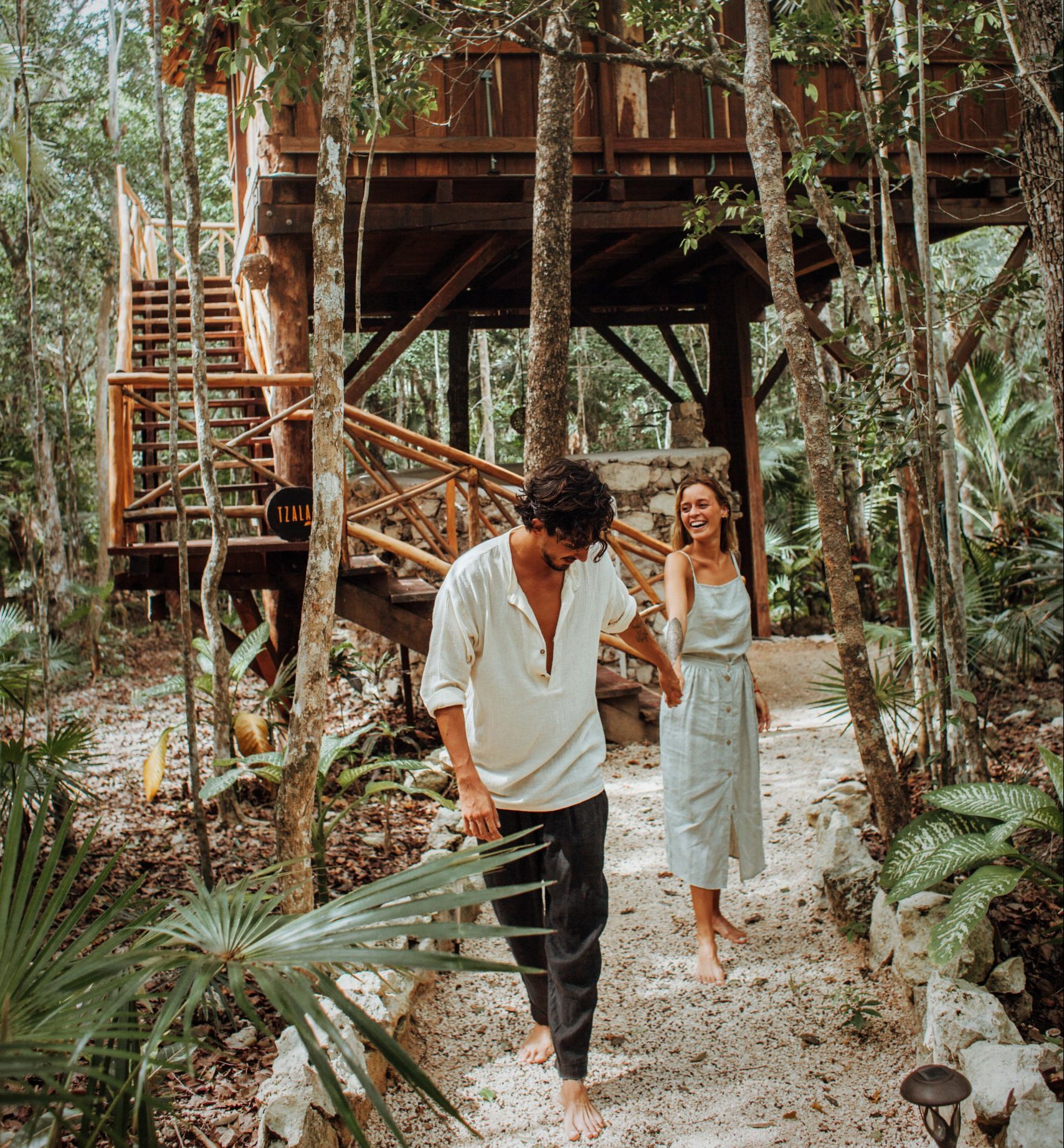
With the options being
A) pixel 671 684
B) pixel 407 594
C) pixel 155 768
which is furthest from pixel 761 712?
pixel 155 768

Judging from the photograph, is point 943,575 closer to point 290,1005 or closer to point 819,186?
point 819,186

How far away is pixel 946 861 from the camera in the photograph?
3.19 meters

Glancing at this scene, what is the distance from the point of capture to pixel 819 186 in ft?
A: 15.7

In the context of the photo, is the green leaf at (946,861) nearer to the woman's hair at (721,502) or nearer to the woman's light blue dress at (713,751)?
the woman's light blue dress at (713,751)

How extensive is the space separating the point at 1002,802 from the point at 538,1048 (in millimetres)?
1693

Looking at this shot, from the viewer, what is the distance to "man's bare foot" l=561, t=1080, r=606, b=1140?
281cm

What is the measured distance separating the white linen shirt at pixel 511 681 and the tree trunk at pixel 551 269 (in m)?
2.38

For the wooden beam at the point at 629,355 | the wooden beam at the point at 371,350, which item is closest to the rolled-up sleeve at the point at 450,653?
the wooden beam at the point at 371,350

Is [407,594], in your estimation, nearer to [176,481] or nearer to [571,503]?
[176,481]

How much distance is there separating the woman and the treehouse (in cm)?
274

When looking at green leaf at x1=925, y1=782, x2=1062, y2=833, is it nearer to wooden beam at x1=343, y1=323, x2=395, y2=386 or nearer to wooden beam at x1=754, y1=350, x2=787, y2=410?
wooden beam at x1=343, y1=323, x2=395, y2=386

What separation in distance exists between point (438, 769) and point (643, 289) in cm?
761

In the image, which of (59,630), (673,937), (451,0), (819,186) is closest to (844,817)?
(673,937)

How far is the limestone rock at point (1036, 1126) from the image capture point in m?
2.21
